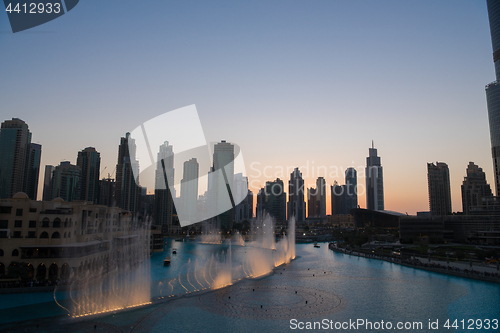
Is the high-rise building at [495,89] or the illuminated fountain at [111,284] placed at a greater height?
the high-rise building at [495,89]

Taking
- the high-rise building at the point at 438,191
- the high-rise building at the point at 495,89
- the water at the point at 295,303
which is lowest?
the water at the point at 295,303

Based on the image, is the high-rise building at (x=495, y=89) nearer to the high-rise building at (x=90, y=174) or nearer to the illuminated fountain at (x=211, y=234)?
the illuminated fountain at (x=211, y=234)

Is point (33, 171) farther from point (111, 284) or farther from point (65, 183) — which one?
point (111, 284)

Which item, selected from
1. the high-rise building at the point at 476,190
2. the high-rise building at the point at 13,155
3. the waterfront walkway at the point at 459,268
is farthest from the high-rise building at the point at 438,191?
the high-rise building at the point at 13,155

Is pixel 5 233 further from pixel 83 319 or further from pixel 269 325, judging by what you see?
pixel 269 325

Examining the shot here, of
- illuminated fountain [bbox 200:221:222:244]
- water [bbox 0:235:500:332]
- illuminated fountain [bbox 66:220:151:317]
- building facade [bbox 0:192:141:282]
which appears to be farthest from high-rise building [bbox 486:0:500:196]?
building facade [bbox 0:192:141:282]

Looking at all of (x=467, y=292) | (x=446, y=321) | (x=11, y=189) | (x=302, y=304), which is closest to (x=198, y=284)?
(x=302, y=304)

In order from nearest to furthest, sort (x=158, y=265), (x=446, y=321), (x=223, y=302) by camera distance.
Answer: (x=446, y=321), (x=223, y=302), (x=158, y=265)

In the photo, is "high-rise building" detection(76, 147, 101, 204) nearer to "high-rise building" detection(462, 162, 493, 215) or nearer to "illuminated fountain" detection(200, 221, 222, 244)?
"illuminated fountain" detection(200, 221, 222, 244)
